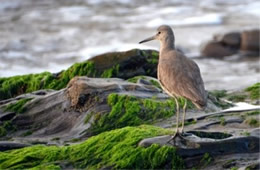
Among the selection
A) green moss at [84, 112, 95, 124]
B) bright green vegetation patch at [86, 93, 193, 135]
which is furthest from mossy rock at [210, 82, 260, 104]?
green moss at [84, 112, 95, 124]

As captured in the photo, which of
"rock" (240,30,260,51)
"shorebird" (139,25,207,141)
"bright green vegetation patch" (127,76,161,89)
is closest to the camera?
"shorebird" (139,25,207,141)

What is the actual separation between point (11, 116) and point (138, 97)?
4.28ft

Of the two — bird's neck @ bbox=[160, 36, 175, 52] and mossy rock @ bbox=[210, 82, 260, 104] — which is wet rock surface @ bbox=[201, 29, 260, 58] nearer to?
mossy rock @ bbox=[210, 82, 260, 104]

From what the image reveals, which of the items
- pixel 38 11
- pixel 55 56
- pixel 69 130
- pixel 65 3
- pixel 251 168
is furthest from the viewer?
pixel 65 3

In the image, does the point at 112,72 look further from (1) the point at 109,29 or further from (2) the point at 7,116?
(1) the point at 109,29

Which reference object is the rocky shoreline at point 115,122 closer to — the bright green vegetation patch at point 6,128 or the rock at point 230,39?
the bright green vegetation patch at point 6,128

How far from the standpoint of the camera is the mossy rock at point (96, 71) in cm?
789

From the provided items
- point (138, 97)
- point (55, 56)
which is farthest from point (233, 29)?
point (138, 97)

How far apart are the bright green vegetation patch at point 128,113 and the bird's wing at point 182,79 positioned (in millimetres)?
604

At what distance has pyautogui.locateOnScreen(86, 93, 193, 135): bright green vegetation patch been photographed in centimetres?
664

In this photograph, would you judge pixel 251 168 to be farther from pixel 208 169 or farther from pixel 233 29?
pixel 233 29

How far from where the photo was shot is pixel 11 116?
7.03 metres

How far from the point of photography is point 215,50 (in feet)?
50.3

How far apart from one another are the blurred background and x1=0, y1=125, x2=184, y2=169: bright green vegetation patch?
226 inches
